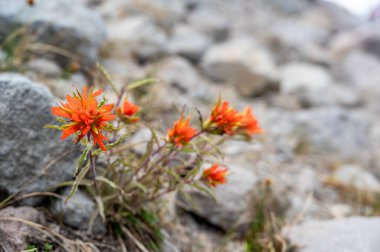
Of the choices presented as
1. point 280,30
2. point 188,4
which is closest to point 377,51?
point 280,30

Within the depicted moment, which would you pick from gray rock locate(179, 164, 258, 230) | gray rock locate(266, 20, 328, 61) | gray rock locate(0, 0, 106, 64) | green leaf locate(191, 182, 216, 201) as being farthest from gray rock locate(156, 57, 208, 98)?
gray rock locate(266, 20, 328, 61)

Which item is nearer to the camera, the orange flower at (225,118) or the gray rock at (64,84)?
the orange flower at (225,118)

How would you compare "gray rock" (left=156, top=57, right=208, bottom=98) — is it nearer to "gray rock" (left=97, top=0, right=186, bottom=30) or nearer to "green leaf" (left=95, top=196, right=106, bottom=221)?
"gray rock" (left=97, top=0, right=186, bottom=30)

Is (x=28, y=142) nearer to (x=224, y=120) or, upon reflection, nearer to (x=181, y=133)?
(x=181, y=133)

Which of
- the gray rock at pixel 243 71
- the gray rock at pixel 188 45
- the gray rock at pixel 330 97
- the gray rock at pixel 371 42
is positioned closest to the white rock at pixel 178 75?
the gray rock at pixel 188 45

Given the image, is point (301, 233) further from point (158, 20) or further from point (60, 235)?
point (158, 20)

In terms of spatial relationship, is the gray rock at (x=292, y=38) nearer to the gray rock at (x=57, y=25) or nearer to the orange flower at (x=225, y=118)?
the gray rock at (x=57, y=25)
